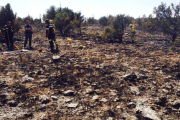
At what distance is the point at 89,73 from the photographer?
5117mm

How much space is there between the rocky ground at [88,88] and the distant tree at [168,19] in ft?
14.4

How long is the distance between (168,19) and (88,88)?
882cm

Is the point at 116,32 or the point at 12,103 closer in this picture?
the point at 12,103

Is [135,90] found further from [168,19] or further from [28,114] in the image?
[168,19]

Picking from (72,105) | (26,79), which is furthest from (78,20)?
(72,105)

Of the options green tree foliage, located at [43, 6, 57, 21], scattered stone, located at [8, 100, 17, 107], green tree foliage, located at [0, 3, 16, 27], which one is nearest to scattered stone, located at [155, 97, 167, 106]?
scattered stone, located at [8, 100, 17, 107]

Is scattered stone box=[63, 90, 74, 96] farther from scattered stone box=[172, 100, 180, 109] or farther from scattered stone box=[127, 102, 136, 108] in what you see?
scattered stone box=[172, 100, 180, 109]

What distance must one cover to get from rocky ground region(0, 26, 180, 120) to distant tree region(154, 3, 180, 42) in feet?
14.4

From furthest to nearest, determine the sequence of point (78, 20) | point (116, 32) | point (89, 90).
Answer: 1. point (78, 20)
2. point (116, 32)
3. point (89, 90)

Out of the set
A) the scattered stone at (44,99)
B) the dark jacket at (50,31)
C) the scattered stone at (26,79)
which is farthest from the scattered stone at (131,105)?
the dark jacket at (50,31)

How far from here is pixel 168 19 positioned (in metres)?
10.3

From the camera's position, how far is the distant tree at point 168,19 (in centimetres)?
995

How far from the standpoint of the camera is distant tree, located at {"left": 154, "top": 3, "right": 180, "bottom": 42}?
995cm

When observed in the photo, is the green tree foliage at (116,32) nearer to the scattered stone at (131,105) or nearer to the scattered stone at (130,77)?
the scattered stone at (130,77)
